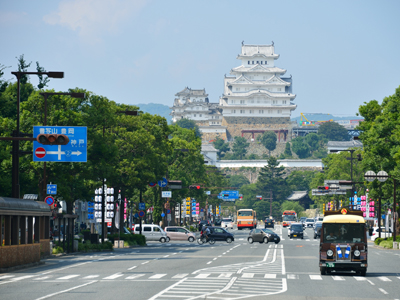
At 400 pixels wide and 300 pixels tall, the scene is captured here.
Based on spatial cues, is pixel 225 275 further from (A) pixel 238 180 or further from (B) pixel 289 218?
(A) pixel 238 180

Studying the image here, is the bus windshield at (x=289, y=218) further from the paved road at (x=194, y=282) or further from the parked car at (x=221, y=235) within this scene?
the paved road at (x=194, y=282)

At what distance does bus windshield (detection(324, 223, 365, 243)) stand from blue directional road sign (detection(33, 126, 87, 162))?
1465 centimetres

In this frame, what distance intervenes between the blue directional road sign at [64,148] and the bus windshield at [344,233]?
577 inches

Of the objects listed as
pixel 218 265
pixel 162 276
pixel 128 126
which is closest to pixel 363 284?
pixel 162 276

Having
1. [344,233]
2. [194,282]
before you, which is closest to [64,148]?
[194,282]

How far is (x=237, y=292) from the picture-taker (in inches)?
723

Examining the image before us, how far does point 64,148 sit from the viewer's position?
3428cm

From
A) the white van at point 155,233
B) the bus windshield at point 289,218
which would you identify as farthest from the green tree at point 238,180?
the white van at point 155,233

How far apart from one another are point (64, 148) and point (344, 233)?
1569 cm

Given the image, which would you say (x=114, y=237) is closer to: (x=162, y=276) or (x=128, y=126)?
(x=128, y=126)

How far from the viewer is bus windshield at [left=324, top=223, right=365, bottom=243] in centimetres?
2427

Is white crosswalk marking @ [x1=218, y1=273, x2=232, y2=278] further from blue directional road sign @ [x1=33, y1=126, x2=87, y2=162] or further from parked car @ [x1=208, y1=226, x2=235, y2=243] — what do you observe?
parked car @ [x1=208, y1=226, x2=235, y2=243]

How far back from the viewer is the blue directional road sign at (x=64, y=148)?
33219mm

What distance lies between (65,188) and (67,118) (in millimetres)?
4273
